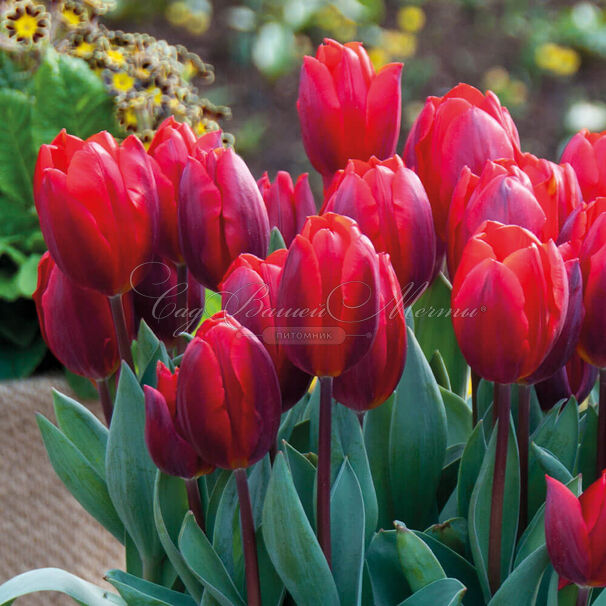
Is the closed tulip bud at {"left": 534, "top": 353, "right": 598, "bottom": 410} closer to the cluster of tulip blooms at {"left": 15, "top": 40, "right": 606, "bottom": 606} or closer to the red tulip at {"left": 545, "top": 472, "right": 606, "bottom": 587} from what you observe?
the cluster of tulip blooms at {"left": 15, "top": 40, "right": 606, "bottom": 606}

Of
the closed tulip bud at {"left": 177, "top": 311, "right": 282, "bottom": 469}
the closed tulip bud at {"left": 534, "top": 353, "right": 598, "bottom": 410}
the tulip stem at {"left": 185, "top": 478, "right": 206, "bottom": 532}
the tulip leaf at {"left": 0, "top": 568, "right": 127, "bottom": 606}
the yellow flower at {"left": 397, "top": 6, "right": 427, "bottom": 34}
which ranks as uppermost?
the closed tulip bud at {"left": 177, "top": 311, "right": 282, "bottom": 469}

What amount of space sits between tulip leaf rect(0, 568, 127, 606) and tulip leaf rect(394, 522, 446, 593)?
0.53 ft

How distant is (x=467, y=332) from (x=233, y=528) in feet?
0.63

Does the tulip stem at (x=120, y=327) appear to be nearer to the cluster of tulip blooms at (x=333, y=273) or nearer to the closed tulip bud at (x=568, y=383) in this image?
the cluster of tulip blooms at (x=333, y=273)

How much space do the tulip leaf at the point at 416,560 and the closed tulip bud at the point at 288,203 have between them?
0.21m

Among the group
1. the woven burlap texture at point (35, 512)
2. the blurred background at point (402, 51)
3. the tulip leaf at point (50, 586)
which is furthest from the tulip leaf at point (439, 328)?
the blurred background at point (402, 51)

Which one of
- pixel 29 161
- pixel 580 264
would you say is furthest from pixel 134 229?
pixel 29 161

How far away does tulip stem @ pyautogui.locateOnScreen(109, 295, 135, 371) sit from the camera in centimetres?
52

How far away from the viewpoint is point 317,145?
1.93 ft

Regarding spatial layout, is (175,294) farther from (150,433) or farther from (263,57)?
(263,57)

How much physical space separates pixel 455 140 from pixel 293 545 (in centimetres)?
23

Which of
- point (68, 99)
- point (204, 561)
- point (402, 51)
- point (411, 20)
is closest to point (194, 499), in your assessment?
point (204, 561)

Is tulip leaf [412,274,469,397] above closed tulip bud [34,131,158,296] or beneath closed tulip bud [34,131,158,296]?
beneath

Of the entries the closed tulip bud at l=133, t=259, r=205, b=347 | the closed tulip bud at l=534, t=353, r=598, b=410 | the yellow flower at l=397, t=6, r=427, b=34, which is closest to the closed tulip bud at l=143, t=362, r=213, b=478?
the closed tulip bud at l=133, t=259, r=205, b=347
